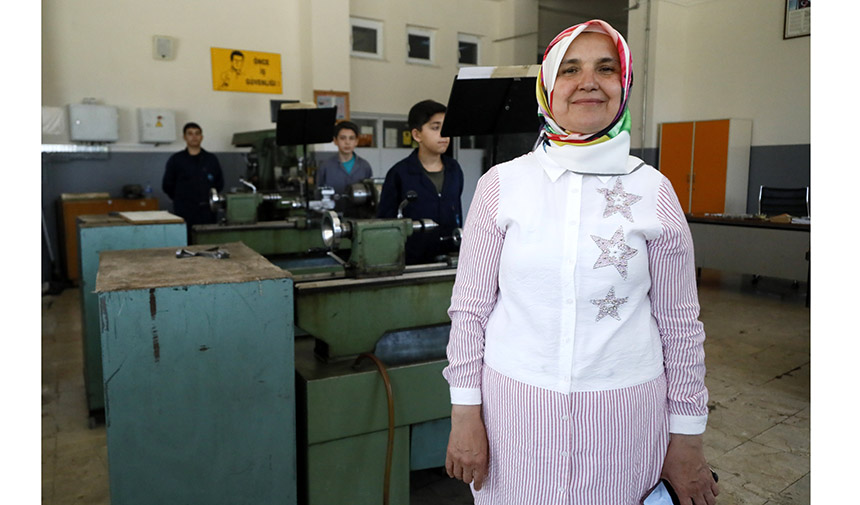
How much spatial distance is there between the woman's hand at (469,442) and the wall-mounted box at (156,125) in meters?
5.84

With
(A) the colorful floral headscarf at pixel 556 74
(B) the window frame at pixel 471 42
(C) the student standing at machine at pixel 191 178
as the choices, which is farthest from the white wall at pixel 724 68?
(A) the colorful floral headscarf at pixel 556 74

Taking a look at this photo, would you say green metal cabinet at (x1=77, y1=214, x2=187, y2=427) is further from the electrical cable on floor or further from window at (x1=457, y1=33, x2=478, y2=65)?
window at (x1=457, y1=33, x2=478, y2=65)

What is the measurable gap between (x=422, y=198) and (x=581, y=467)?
5.07 ft

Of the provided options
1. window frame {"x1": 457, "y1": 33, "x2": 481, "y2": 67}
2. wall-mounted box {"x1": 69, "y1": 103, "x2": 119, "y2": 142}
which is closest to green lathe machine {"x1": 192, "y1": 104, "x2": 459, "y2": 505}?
wall-mounted box {"x1": 69, "y1": 103, "x2": 119, "y2": 142}

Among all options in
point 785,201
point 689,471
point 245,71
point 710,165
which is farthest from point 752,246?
point 245,71

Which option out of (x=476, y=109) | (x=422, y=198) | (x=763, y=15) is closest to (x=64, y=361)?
(x=422, y=198)

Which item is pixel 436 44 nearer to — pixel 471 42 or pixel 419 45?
pixel 419 45

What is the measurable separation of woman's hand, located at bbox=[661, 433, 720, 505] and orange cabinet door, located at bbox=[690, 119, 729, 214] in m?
6.82

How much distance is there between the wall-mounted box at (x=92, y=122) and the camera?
572 cm

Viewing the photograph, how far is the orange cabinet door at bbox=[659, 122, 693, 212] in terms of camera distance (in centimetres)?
750

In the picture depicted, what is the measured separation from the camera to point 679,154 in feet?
25.0

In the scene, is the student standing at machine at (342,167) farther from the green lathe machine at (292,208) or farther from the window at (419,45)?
the window at (419,45)

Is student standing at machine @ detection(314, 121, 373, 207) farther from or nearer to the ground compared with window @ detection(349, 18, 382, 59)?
nearer to the ground

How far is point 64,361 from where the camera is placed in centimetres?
379
